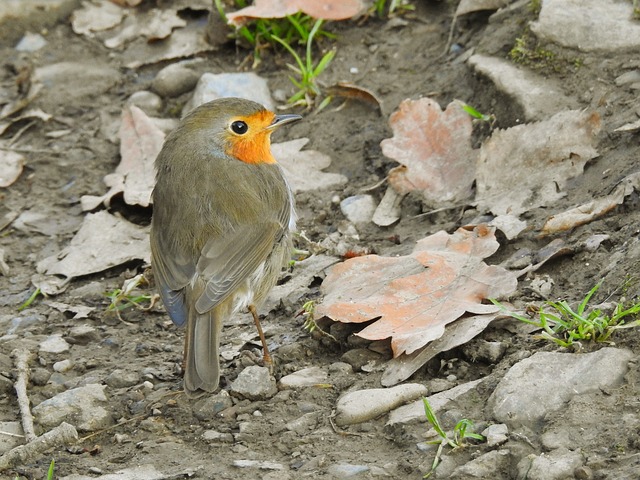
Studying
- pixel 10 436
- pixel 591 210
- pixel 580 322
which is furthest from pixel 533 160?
pixel 10 436

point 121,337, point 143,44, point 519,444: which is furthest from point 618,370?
point 143,44

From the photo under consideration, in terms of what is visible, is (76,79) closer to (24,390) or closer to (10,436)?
(24,390)

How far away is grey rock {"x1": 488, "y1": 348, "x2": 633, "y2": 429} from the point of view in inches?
134

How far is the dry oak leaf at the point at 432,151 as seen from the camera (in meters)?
5.29

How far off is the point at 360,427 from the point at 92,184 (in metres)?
3.17

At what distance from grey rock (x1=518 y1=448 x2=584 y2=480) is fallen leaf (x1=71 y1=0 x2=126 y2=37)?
5144 mm

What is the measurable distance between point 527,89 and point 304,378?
2.14 metres

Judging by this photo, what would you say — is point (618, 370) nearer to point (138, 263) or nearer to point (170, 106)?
point (138, 263)

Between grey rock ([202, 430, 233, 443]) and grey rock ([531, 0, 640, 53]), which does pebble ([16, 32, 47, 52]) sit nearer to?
grey rock ([531, 0, 640, 53])

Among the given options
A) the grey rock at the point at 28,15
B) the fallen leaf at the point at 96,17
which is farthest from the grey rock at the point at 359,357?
the grey rock at the point at 28,15

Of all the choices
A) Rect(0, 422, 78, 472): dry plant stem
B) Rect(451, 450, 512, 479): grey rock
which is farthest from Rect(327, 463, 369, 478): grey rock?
Rect(0, 422, 78, 472): dry plant stem

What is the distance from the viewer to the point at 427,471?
3295 millimetres

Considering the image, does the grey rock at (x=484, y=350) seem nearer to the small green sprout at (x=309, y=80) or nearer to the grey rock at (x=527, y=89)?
the grey rock at (x=527, y=89)

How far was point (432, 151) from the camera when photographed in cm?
545
